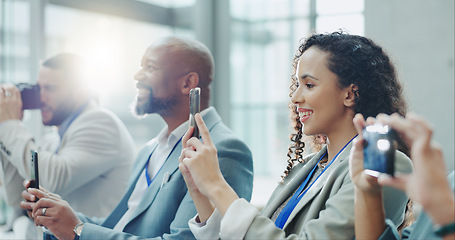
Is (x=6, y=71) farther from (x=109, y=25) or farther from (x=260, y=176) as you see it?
(x=260, y=176)

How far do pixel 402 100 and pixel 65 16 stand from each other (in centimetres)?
299

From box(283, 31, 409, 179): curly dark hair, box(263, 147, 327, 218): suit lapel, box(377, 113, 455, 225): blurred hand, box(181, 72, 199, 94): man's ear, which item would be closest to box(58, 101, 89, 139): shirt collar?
box(181, 72, 199, 94): man's ear

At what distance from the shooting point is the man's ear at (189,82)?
2.11 metres

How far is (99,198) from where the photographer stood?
7.95ft

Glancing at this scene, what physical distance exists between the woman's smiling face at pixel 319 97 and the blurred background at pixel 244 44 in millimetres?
1327

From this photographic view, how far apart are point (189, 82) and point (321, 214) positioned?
108 cm

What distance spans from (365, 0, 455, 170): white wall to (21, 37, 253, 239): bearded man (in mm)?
1740

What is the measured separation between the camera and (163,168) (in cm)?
193

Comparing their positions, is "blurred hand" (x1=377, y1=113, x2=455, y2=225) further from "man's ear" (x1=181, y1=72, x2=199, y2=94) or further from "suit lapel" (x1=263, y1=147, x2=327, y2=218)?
"man's ear" (x1=181, y1=72, x2=199, y2=94)

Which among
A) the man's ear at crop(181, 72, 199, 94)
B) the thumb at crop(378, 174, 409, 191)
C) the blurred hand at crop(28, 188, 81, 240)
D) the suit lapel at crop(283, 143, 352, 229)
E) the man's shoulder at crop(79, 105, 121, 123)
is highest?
the man's ear at crop(181, 72, 199, 94)

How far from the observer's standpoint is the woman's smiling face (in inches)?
55.2

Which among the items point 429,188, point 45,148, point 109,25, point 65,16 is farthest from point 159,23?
point 429,188

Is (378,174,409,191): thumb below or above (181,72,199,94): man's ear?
below

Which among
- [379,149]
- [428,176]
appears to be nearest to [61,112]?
[379,149]
